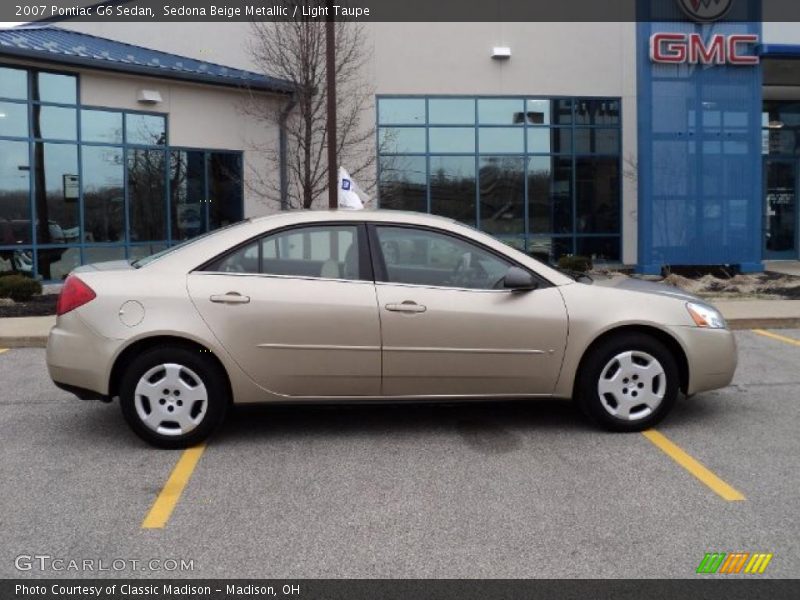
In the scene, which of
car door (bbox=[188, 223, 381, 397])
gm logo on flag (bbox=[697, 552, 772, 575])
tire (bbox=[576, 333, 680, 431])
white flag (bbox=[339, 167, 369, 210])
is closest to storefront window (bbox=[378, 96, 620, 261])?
white flag (bbox=[339, 167, 369, 210])

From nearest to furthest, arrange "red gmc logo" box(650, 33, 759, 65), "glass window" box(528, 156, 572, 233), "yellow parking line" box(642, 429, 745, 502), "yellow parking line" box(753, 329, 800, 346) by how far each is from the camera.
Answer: "yellow parking line" box(642, 429, 745, 502) < "yellow parking line" box(753, 329, 800, 346) < "red gmc logo" box(650, 33, 759, 65) < "glass window" box(528, 156, 572, 233)

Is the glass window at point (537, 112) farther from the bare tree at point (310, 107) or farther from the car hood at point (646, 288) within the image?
the car hood at point (646, 288)

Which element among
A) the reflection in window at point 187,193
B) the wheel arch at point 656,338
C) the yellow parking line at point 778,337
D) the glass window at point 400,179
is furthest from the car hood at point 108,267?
the glass window at point 400,179

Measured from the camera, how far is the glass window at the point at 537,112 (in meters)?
19.0

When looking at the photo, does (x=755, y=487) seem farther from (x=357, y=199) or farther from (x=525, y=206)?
(x=525, y=206)

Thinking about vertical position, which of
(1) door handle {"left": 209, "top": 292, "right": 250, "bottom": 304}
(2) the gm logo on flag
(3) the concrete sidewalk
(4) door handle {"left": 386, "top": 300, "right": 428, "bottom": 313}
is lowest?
(2) the gm logo on flag

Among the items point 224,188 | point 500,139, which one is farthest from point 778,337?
point 224,188

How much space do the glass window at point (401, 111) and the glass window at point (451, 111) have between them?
22 centimetres

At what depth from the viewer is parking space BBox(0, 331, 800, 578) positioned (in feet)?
13.2

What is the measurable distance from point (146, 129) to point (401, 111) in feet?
17.6

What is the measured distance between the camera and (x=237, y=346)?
5.62m

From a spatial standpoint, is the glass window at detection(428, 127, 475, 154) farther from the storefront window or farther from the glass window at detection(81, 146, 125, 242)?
the glass window at detection(81, 146, 125, 242)

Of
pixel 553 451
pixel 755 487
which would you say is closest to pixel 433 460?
pixel 553 451

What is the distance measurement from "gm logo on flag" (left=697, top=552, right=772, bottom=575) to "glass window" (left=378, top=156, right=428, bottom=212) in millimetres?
15023
